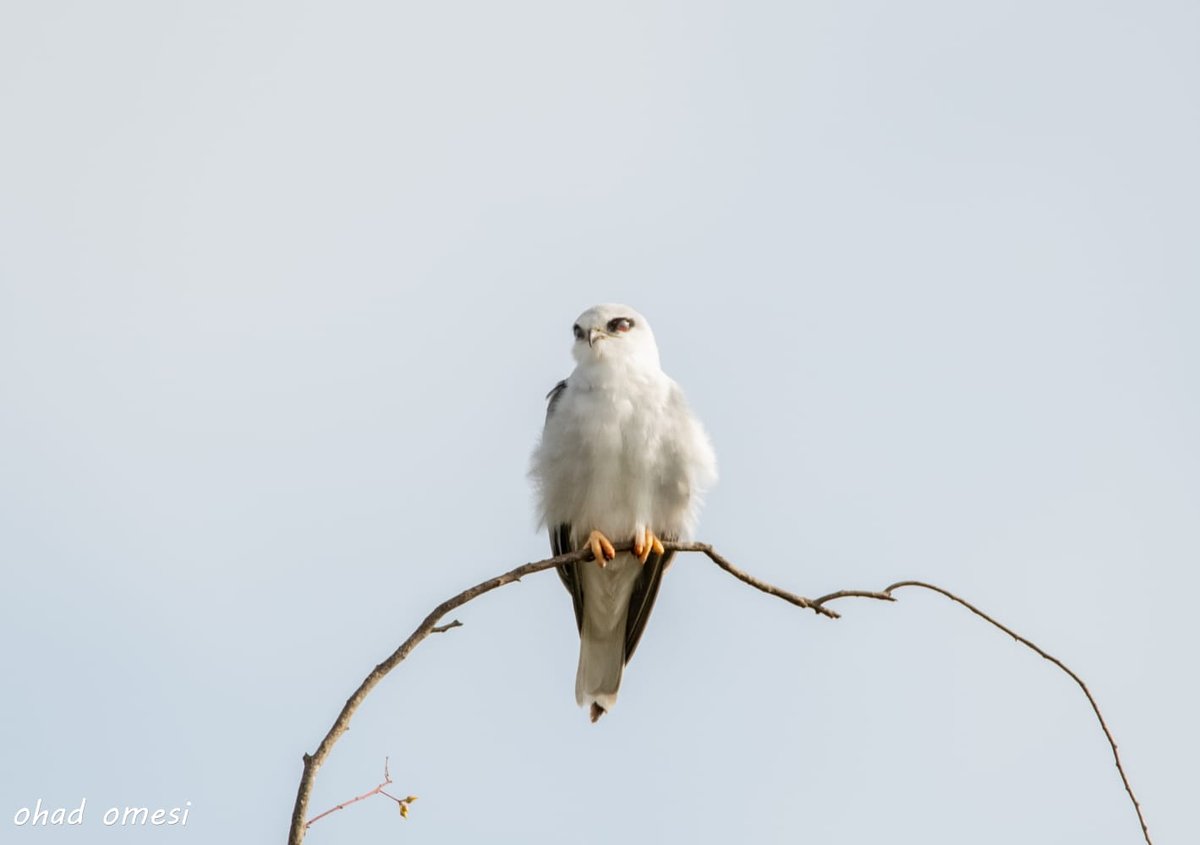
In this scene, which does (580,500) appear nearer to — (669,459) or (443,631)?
(669,459)

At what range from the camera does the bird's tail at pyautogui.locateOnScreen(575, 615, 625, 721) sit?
7.36 m

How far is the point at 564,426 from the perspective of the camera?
707cm

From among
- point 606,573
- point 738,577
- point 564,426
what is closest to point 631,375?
point 564,426

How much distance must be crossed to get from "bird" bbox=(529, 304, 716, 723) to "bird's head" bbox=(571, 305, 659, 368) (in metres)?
0.01

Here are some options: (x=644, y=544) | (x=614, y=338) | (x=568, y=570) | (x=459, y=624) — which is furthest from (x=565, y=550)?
(x=459, y=624)

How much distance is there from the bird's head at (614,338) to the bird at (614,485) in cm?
1

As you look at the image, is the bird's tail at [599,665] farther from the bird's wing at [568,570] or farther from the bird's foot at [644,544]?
the bird's foot at [644,544]

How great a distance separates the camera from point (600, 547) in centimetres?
687

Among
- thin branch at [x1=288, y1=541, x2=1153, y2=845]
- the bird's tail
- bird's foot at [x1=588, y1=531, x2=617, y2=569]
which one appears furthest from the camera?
the bird's tail

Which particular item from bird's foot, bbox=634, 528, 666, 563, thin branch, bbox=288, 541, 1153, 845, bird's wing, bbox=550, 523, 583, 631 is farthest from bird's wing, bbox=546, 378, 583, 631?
thin branch, bbox=288, 541, 1153, 845

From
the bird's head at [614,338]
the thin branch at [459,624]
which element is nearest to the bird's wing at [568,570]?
the bird's head at [614,338]

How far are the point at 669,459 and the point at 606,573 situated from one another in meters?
0.82

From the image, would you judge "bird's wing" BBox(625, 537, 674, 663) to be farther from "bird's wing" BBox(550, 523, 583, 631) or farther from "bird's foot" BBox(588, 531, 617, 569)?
"bird's foot" BBox(588, 531, 617, 569)

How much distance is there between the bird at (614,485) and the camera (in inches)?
273
